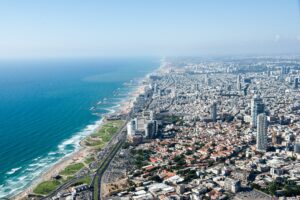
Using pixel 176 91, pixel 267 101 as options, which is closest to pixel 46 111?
pixel 176 91

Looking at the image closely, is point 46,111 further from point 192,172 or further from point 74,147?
point 192,172

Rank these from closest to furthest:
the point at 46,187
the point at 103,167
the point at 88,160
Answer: the point at 46,187 < the point at 103,167 < the point at 88,160

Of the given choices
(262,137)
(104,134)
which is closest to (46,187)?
(104,134)

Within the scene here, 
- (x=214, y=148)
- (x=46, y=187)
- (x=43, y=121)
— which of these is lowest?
(x=46, y=187)

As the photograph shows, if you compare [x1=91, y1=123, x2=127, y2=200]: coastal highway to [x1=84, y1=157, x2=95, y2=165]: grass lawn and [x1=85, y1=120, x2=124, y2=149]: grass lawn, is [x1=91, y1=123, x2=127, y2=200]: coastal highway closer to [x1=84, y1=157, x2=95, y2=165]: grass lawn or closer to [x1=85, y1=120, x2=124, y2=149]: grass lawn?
[x1=85, y1=120, x2=124, y2=149]: grass lawn

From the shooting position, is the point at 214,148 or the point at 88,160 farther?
the point at 214,148

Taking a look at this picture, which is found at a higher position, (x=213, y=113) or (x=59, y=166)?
(x=213, y=113)

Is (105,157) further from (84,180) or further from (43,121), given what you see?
(43,121)

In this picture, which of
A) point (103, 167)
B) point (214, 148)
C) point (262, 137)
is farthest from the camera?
point (214, 148)
